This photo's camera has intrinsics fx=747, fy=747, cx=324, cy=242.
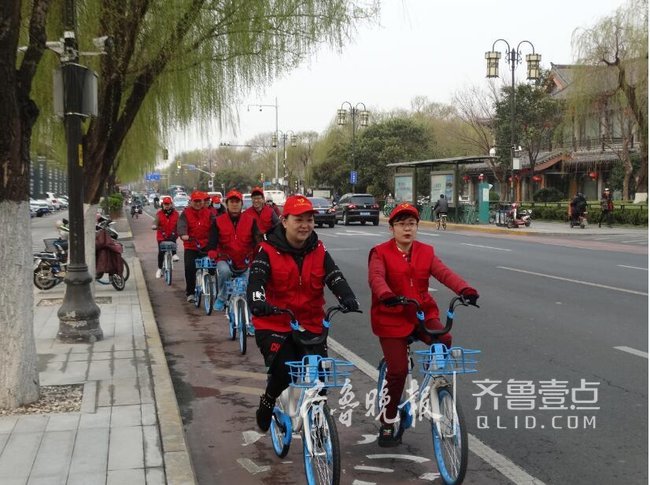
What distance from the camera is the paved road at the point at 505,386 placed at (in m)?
4.77

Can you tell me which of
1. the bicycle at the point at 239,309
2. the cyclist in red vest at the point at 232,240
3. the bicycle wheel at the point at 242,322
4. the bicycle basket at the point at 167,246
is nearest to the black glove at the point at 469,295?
the bicycle at the point at 239,309

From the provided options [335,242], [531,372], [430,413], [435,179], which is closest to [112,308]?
[531,372]

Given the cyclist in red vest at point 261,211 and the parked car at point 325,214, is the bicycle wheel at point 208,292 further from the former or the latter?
the parked car at point 325,214

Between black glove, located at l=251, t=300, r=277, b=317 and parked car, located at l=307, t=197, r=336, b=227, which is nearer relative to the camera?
black glove, located at l=251, t=300, r=277, b=317

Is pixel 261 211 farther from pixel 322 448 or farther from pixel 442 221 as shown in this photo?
pixel 442 221

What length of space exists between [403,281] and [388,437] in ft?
3.63

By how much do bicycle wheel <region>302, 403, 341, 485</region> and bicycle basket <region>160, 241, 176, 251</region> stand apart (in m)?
10.4

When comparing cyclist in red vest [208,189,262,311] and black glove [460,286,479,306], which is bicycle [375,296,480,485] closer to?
black glove [460,286,479,306]

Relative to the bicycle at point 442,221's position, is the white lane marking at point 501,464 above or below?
below

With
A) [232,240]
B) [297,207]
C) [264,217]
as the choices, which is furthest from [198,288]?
[297,207]

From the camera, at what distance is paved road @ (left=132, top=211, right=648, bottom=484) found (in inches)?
188

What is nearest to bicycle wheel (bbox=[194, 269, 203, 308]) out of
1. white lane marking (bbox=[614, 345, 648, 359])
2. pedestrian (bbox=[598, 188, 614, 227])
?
Result: white lane marking (bbox=[614, 345, 648, 359])

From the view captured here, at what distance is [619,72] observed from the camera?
31938 millimetres

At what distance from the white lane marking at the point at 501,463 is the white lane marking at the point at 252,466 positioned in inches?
55.9
